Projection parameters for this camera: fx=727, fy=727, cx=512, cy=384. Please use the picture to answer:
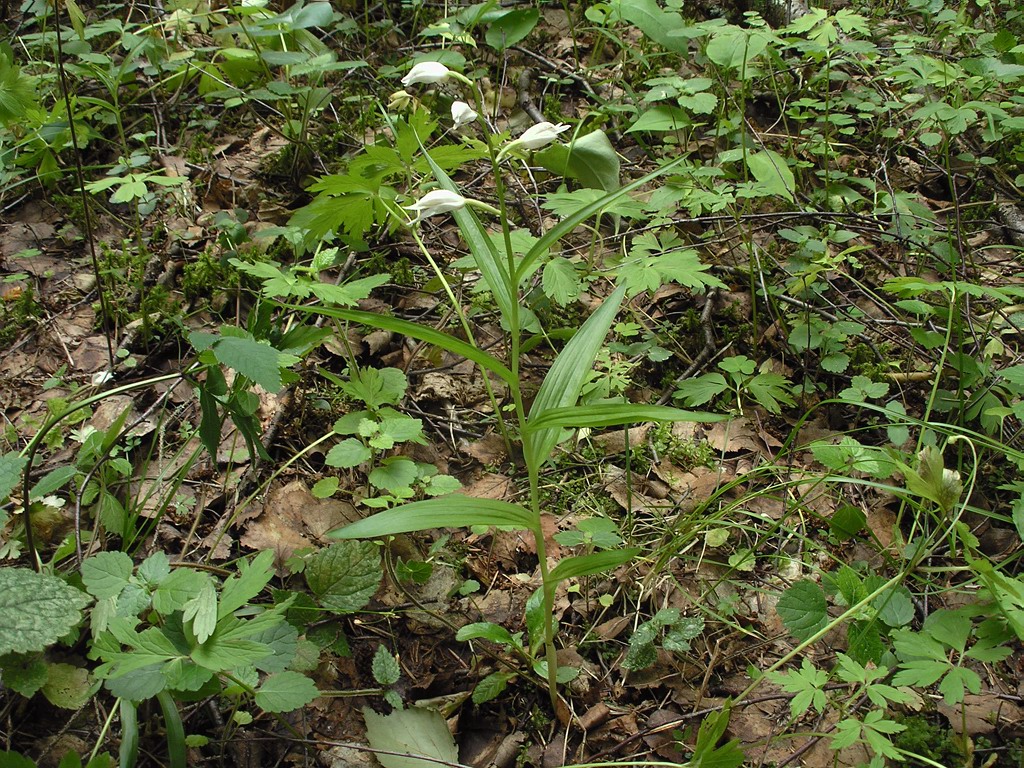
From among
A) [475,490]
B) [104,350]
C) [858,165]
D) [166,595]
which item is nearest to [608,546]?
[475,490]

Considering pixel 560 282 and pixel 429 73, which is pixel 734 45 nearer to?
pixel 560 282

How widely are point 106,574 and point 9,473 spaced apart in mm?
298

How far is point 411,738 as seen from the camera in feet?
4.99

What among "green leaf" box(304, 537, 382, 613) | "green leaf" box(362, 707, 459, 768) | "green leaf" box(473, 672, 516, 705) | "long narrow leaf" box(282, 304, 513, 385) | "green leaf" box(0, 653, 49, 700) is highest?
"long narrow leaf" box(282, 304, 513, 385)

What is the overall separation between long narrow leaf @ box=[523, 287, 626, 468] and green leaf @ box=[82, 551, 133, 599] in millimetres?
798

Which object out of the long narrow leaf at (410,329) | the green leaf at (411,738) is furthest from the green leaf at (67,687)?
the long narrow leaf at (410,329)

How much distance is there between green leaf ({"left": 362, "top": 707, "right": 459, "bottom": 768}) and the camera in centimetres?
148

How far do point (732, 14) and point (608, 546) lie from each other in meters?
3.10

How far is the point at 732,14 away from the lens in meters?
3.66

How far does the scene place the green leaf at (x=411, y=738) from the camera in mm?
1479

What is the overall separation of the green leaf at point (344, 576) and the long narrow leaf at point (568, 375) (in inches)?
18.9

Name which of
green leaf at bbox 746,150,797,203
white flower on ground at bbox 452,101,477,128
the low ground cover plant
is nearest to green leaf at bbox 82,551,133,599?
the low ground cover plant

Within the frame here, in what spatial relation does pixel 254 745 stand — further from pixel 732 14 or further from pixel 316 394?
pixel 732 14

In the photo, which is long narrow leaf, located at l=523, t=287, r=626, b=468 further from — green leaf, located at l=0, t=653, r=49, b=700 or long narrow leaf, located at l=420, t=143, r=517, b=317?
green leaf, located at l=0, t=653, r=49, b=700
